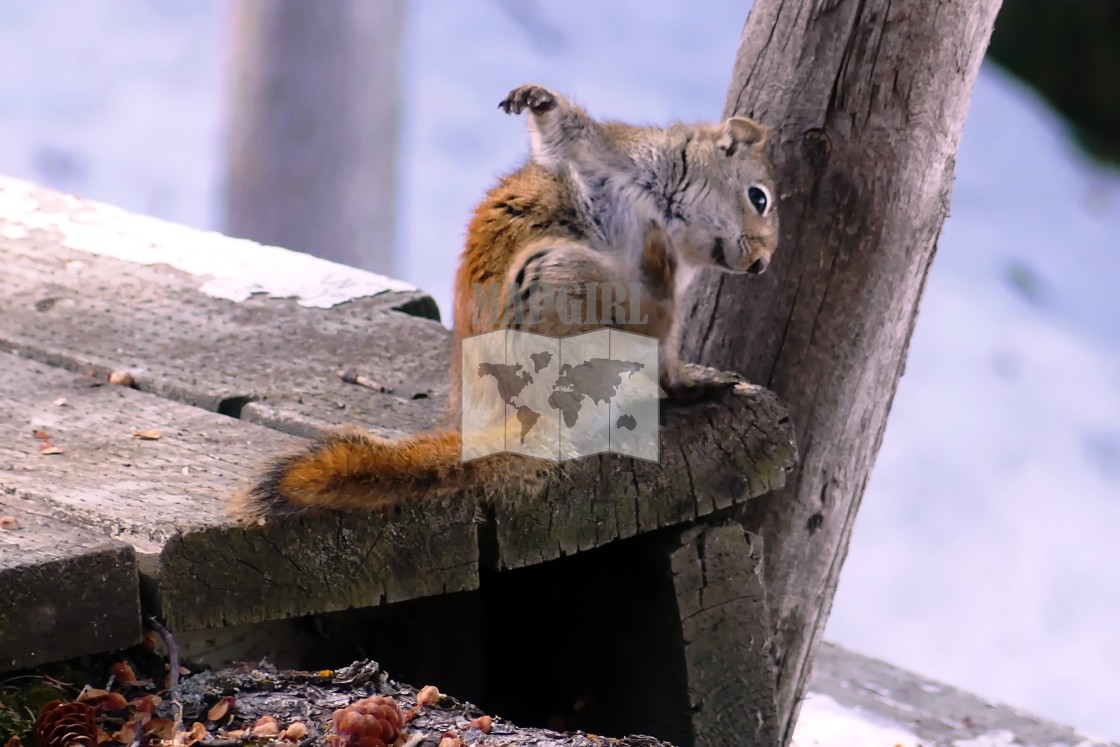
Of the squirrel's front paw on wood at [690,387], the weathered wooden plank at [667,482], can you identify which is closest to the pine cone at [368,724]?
the weathered wooden plank at [667,482]

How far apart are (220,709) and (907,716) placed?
190 cm

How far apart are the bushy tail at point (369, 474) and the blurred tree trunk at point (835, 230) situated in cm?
68

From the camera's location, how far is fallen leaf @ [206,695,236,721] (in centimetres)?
158

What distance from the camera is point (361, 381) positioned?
2422mm

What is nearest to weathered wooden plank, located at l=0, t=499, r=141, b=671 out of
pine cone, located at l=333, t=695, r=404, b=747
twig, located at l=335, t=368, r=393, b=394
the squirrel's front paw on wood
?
pine cone, located at l=333, t=695, r=404, b=747

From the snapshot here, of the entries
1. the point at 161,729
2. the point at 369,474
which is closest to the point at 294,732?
the point at 161,729

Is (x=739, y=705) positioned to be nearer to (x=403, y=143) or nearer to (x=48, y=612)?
(x=48, y=612)

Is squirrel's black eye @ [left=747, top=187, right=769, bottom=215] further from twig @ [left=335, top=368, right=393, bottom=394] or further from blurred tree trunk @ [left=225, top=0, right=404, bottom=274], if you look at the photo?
blurred tree trunk @ [left=225, top=0, right=404, bottom=274]

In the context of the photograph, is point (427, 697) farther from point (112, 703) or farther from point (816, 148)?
point (816, 148)

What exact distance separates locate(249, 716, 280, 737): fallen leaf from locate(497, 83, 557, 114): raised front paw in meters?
0.90

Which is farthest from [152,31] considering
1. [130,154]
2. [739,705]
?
[739,705]

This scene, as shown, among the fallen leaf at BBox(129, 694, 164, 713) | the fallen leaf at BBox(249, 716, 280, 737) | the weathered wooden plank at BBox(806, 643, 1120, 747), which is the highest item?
the fallen leaf at BBox(249, 716, 280, 737)

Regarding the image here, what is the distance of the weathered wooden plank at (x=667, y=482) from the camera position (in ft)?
6.52

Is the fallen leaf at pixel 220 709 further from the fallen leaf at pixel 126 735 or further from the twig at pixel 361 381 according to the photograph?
the twig at pixel 361 381
